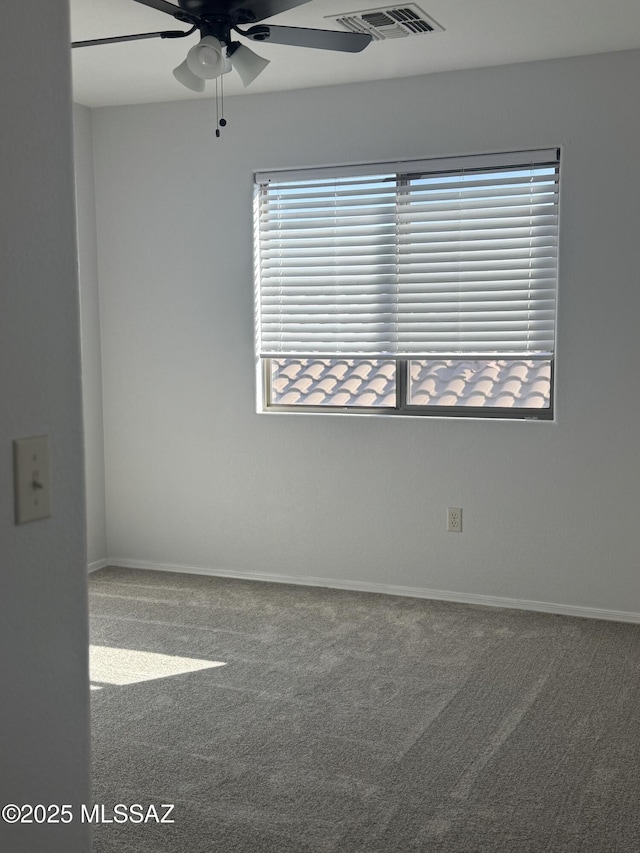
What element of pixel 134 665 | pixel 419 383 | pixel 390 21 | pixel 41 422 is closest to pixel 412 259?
pixel 419 383

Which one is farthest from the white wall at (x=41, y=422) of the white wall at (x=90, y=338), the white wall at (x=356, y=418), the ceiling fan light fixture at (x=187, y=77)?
the white wall at (x=90, y=338)

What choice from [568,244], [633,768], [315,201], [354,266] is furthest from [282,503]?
[633,768]

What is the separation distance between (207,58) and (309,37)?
368mm

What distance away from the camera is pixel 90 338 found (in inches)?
203

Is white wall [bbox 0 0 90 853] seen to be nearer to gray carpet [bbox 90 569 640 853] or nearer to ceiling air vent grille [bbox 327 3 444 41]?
gray carpet [bbox 90 569 640 853]

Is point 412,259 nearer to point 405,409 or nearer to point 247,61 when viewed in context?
point 405,409

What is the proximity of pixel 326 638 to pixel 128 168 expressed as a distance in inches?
113

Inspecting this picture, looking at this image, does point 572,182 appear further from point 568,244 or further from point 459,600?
point 459,600

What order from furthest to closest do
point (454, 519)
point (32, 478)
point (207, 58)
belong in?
point (454, 519) → point (207, 58) → point (32, 478)

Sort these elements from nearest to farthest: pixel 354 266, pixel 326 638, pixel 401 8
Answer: pixel 401 8
pixel 326 638
pixel 354 266

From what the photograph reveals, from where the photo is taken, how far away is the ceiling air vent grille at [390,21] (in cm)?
347

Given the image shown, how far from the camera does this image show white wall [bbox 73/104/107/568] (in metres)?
5.06

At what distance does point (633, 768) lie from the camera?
2770 mm

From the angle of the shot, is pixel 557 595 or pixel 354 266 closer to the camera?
pixel 557 595
